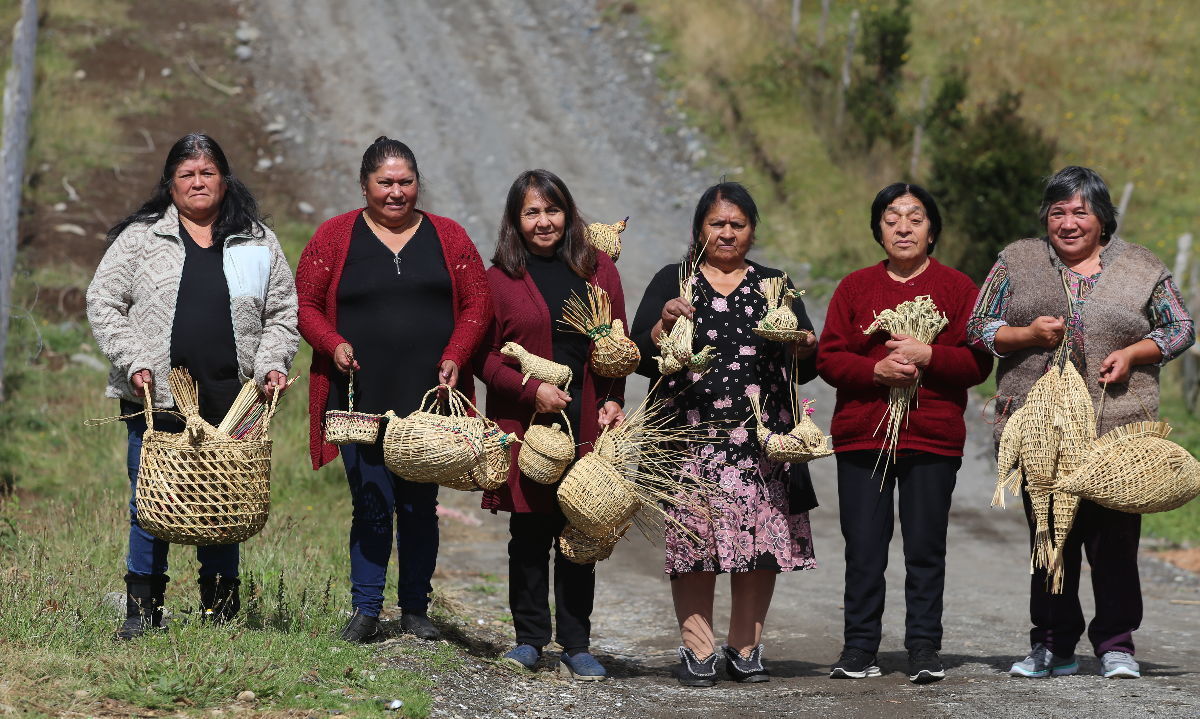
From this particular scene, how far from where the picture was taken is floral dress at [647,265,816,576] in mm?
5453

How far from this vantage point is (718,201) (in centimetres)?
550

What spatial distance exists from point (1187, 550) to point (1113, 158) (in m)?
11.1

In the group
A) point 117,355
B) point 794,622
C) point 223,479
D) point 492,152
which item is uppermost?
point 492,152

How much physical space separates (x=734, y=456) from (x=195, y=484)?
2.07 m

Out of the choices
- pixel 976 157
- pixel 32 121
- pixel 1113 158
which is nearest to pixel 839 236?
pixel 976 157

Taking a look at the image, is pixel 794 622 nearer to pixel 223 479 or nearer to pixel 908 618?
pixel 908 618

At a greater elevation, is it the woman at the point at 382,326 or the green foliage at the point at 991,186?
the green foliage at the point at 991,186

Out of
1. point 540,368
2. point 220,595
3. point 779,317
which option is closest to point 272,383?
point 220,595

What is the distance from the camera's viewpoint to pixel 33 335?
1192 centimetres

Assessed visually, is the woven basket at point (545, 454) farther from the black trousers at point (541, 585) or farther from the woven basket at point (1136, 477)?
the woven basket at point (1136, 477)

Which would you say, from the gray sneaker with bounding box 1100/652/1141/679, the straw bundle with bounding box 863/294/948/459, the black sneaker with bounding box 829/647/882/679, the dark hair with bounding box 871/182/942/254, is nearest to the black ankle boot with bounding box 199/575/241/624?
the black sneaker with bounding box 829/647/882/679

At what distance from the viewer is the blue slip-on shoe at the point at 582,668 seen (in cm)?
547

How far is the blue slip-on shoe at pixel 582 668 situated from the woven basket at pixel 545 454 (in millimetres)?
776

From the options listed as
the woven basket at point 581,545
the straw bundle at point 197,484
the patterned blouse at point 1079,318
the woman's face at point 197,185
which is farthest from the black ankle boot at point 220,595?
the patterned blouse at point 1079,318
